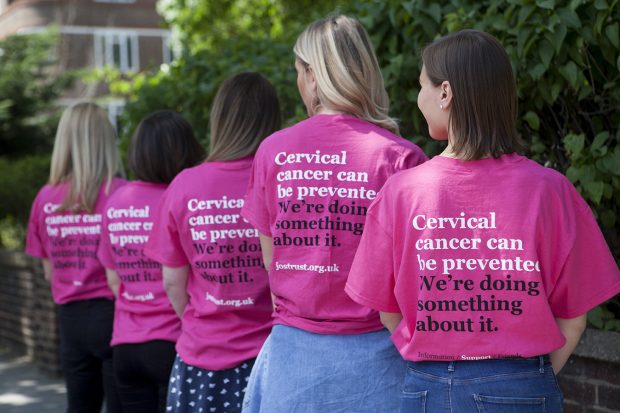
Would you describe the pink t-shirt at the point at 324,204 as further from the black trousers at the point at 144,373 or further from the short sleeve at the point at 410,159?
the black trousers at the point at 144,373

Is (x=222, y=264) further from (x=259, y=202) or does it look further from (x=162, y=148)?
(x=162, y=148)

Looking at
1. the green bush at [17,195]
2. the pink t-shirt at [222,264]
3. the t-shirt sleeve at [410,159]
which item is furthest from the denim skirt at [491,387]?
the green bush at [17,195]

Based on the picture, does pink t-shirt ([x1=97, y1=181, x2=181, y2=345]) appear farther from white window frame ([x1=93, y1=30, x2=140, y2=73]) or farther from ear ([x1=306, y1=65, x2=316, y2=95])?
white window frame ([x1=93, y1=30, x2=140, y2=73])

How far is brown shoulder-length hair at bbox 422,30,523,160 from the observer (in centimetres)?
258

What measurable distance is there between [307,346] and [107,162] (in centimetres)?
250

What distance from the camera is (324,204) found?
304cm

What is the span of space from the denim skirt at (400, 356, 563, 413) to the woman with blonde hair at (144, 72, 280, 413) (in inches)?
51.7

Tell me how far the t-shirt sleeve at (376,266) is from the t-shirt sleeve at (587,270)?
46 centimetres

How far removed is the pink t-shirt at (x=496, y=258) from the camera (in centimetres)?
254

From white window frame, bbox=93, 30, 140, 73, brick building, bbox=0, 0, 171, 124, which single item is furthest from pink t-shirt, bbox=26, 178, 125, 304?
Answer: white window frame, bbox=93, 30, 140, 73

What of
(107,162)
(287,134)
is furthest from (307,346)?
(107,162)

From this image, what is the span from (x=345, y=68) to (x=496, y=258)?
0.90 m

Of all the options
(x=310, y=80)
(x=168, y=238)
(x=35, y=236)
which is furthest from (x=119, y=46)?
(x=310, y=80)

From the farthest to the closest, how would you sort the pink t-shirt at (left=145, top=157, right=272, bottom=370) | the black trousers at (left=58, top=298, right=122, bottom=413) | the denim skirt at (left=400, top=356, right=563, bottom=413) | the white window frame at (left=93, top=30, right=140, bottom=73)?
the white window frame at (left=93, top=30, right=140, bottom=73) → the black trousers at (left=58, top=298, right=122, bottom=413) → the pink t-shirt at (left=145, top=157, right=272, bottom=370) → the denim skirt at (left=400, top=356, right=563, bottom=413)
